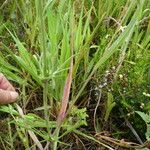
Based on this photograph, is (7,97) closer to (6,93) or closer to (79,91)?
(6,93)

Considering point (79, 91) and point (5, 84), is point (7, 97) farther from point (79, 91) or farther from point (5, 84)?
point (79, 91)

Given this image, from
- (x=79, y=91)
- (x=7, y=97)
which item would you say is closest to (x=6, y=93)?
(x=7, y=97)

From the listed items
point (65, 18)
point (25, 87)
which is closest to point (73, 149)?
point (25, 87)

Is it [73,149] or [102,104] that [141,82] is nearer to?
[102,104]

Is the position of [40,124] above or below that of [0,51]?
below

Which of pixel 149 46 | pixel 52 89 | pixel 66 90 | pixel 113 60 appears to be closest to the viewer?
pixel 66 90

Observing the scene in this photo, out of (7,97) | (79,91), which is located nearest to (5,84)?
(7,97)

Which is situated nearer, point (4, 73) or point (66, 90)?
point (66, 90)

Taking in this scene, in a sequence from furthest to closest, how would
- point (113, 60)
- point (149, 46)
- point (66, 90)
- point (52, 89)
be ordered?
point (149, 46)
point (113, 60)
point (52, 89)
point (66, 90)
